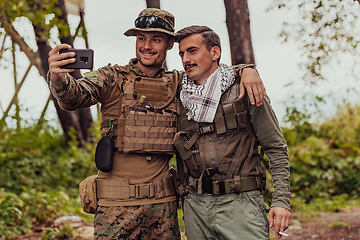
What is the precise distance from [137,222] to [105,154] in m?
0.55

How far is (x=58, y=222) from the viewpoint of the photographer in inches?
208

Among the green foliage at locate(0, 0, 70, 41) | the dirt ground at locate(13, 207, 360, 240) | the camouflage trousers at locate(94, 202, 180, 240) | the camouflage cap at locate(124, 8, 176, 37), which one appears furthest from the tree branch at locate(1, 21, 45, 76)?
the camouflage trousers at locate(94, 202, 180, 240)

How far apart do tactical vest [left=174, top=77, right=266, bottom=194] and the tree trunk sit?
106 inches

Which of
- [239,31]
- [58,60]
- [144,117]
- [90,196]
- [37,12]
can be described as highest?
[37,12]

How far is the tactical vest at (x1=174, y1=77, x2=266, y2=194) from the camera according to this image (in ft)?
7.64

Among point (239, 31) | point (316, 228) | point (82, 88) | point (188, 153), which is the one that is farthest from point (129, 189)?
point (316, 228)

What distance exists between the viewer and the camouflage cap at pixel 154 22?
2633mm

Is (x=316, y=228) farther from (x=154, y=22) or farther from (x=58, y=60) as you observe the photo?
(x=58, y=60)

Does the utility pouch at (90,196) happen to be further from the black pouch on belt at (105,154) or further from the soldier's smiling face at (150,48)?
the soldier's smiling face at (150,48)

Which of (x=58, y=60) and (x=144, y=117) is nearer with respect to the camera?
(x=58, y=60)

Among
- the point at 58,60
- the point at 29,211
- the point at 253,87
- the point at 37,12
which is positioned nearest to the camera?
the point at 58,60

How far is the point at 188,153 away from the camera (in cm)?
242

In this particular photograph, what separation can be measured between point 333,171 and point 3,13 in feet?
26.1

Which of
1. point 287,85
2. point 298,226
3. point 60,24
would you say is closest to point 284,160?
point 298,226
